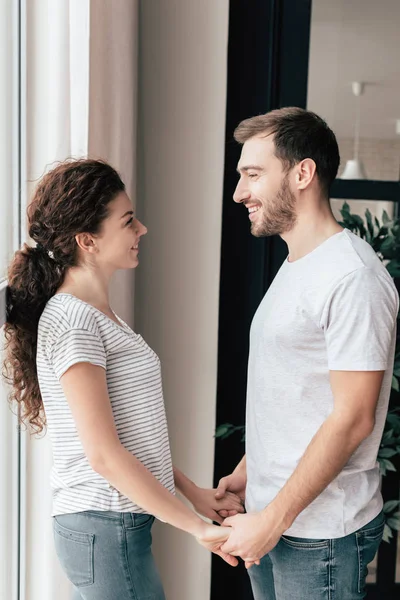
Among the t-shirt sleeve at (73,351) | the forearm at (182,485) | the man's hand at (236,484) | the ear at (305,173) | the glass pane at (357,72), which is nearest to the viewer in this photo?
the t-shirt sleeve at (73,351)

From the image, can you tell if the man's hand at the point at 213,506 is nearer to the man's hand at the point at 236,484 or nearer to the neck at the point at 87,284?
the man's hand at the point at 236,484

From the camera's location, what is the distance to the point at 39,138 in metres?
1.61

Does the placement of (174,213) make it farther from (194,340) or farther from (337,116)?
(337,116)

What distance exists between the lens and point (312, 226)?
1530mm

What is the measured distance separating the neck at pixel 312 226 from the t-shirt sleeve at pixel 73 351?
1.70 feet

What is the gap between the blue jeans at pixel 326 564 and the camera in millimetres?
1455

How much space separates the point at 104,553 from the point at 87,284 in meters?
0.51

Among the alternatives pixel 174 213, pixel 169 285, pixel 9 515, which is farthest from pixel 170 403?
pixel 9 515

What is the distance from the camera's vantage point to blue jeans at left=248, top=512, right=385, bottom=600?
1455 mm

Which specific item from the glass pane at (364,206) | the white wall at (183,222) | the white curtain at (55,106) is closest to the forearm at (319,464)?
the white curtain at (55,106)

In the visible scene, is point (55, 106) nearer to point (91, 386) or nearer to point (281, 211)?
point (281, 211)

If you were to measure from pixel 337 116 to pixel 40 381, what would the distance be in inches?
59.1

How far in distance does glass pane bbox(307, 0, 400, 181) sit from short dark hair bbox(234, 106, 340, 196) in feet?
2.77

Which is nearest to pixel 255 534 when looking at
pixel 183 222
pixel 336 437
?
pixel 336 437
